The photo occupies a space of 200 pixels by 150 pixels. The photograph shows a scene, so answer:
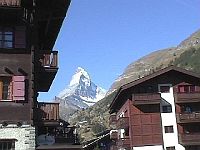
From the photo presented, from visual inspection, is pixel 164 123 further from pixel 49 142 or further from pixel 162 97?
pixel 49 142

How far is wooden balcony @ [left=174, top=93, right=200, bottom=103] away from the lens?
157ft

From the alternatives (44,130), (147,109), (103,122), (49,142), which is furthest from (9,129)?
→ (103,122)

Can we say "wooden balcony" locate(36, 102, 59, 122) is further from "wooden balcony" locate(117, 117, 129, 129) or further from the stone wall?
"wooden balcony" locate(117, 117, 129, 129)

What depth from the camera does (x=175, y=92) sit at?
49.2 m

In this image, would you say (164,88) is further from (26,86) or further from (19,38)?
(26,86)

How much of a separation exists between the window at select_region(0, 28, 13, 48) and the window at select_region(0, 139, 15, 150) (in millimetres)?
5556

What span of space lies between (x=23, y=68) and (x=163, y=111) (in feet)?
92.3

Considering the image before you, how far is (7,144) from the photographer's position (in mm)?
22469

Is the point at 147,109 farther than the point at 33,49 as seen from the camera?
Yes

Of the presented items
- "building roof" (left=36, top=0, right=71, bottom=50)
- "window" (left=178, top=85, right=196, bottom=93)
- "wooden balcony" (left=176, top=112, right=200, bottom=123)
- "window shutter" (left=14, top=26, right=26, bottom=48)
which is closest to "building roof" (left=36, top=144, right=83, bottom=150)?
"window shutter" (left=14, top=26, right=26, bottom=48)

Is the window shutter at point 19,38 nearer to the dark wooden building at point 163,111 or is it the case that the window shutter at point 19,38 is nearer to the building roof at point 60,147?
the building roof at point 60,147

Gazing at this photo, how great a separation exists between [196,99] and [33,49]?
2851 centimetres

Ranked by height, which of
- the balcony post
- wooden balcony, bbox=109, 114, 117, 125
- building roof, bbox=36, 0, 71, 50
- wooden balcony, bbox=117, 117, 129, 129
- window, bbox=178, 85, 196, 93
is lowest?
wooden balcony, bbox=117, 117, 129, 129

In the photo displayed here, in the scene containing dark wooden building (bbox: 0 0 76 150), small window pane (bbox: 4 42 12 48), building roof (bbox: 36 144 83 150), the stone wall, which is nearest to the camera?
the stone wall
